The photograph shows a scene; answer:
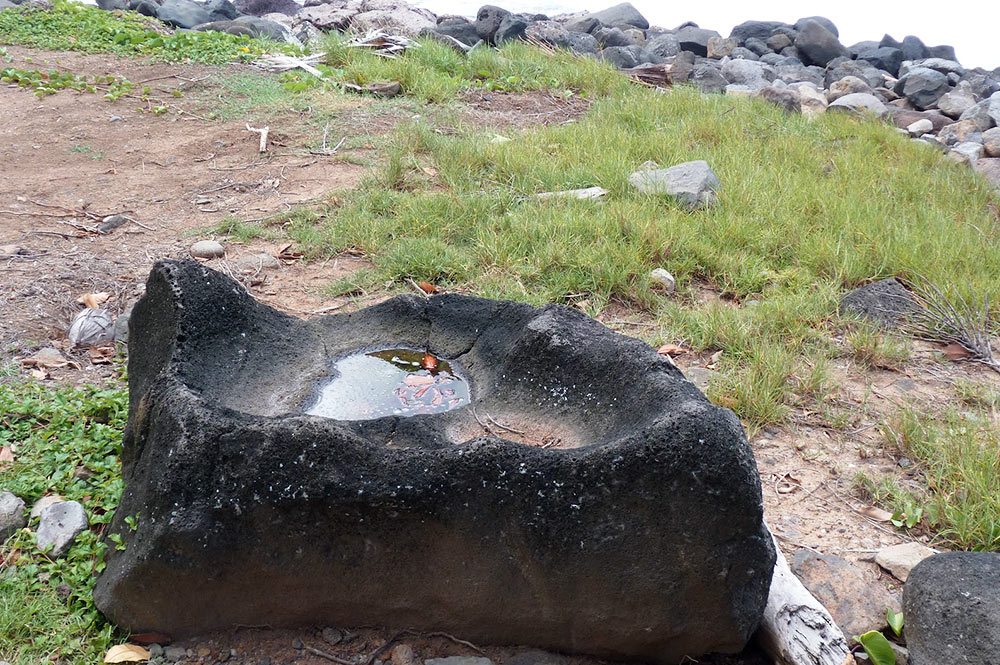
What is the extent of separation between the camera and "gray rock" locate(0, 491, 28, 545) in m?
2.66

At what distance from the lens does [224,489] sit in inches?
85.2

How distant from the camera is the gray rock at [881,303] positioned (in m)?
4.29

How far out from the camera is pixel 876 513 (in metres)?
3.01

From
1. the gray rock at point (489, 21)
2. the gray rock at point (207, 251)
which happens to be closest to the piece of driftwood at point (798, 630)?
the gray rock at point (207, 251)

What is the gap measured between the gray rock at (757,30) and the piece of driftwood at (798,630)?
14811 millimetres

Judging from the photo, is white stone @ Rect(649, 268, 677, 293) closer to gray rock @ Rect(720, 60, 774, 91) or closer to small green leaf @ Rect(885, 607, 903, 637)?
small green leaf @ Rect(885, 607, 903, 637)

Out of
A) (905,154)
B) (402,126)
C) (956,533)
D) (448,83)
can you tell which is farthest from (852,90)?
(956,533)

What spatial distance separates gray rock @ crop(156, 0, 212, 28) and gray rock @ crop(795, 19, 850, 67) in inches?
382

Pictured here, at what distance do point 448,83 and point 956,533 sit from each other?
638 cm

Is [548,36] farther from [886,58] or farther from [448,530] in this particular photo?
[448,530]

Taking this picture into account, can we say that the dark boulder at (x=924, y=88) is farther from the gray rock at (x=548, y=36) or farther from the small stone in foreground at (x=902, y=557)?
the small stone in foreground at (x=902, y=557)

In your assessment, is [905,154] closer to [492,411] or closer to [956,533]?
[956,533]

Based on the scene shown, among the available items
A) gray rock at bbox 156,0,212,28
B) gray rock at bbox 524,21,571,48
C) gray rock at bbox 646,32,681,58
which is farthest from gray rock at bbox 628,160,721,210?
gray rock at bbox 646,32,681,58

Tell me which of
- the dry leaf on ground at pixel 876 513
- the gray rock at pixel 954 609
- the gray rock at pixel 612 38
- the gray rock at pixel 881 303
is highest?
the gray rock at pixel 954 609
